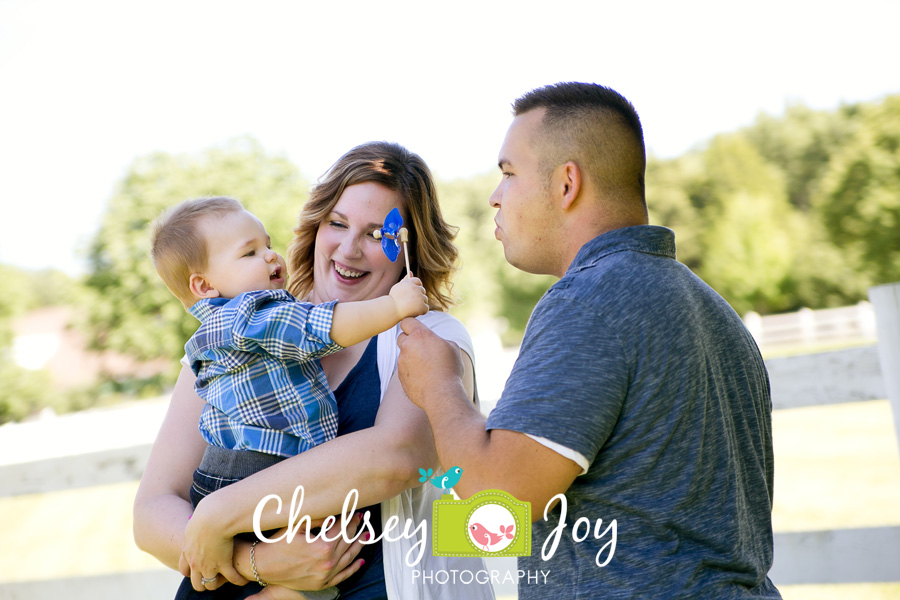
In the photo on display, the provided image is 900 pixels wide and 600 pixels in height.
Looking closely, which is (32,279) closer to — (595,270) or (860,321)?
(860,321)

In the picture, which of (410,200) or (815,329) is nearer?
(410,200)

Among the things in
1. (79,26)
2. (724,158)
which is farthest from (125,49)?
(724,158)

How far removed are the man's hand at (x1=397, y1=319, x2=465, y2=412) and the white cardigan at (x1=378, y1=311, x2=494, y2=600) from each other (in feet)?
0.86

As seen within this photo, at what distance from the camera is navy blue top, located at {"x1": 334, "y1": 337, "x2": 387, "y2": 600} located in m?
1.94

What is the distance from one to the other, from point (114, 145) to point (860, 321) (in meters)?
42.1

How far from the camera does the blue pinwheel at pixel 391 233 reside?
7.61 feet

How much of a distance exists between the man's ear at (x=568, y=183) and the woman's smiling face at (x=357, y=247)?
77 centimetres

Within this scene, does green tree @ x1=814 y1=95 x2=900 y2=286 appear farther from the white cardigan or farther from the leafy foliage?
the white cardigan

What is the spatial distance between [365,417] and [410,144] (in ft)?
32.2

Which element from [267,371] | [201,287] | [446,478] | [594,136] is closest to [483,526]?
[446,478]

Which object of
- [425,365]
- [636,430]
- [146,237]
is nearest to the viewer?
[636,430]

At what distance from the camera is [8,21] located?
2283 inches

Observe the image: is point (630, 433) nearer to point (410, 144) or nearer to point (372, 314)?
point (372, 314)

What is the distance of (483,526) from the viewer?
5.39ft
